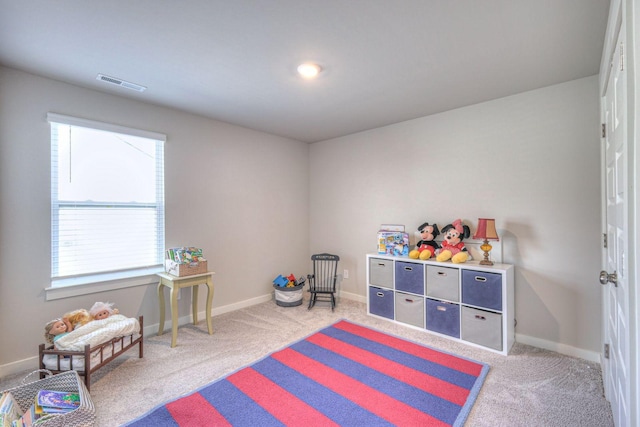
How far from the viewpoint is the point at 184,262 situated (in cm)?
284

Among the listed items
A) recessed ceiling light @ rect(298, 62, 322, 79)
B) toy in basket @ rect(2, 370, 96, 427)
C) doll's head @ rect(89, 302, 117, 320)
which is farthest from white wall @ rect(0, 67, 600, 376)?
recessed ceiling light @ rect(298, 62, 322, 79)

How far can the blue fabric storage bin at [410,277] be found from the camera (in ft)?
10.1

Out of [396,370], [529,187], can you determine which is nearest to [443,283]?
[396,370]

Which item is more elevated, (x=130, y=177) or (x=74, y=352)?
(x=130, y=177)

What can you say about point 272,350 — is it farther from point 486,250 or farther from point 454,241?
point 486,250

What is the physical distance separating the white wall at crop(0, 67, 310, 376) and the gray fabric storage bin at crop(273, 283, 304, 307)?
328 millimetres

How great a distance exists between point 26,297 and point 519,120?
464cm

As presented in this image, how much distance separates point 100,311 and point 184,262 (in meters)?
0.75

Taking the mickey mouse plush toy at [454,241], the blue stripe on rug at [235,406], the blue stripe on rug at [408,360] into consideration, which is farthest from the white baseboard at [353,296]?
the blue stripe on rug at [235,406]

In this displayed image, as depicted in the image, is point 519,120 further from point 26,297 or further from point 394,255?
point 26,297

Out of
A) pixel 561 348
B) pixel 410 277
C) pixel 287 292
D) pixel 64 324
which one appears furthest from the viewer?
pixel 287 292

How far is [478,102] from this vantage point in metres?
2.97

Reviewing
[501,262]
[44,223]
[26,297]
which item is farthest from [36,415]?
[501,262]

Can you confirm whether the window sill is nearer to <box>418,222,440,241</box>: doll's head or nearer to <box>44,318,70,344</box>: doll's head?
<box>44,318,70,344</box>: doll's head
